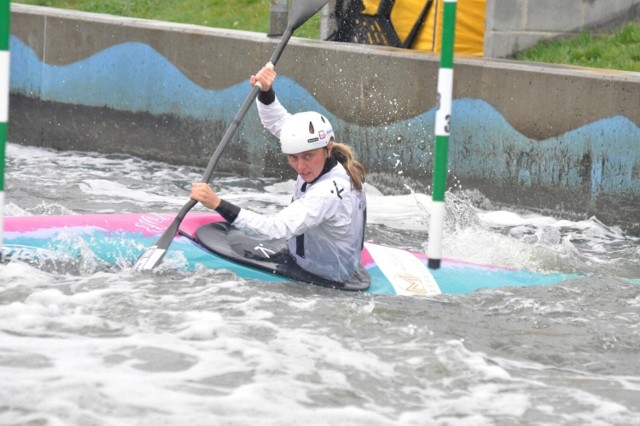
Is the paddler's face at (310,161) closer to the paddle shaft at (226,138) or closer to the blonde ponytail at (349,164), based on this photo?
the blonde ponytail at (349,164)

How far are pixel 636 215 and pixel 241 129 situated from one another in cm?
379

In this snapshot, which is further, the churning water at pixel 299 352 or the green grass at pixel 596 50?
the green grass at pixel 596 50

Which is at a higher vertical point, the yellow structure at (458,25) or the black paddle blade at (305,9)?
the yellow structure at (458,25)

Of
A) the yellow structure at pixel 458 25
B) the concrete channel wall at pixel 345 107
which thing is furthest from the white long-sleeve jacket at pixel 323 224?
the yellow structure at pixel 458 25

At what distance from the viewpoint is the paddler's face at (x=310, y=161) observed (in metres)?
6.04

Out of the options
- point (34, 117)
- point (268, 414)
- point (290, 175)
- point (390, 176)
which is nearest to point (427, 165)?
point (390, 176)

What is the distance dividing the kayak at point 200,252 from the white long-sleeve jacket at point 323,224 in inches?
3.9

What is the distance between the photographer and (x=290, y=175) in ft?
34.3

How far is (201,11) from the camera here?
1454cm

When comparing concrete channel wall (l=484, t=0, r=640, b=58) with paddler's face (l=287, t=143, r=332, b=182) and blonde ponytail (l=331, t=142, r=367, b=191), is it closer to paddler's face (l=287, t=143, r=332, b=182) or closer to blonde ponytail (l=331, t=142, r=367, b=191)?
blonde ponytail (l=331, t=142, r=367, b=191)

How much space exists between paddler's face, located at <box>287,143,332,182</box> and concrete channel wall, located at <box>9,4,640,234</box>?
3.47 m

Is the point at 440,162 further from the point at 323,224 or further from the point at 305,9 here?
the point at 305,9

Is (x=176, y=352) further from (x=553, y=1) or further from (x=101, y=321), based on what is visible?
(x=553, y=1)

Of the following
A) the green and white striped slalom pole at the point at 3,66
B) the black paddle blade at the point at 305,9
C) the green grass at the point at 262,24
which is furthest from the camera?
the green grass at the point at 262,24
